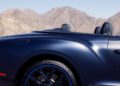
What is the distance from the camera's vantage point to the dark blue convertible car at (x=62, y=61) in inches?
208

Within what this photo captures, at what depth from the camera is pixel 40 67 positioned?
532 cm

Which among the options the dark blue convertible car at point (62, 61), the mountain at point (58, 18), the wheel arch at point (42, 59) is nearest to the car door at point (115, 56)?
the dark blue convertible car at point (62, 61)

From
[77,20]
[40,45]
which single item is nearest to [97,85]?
[40,45]

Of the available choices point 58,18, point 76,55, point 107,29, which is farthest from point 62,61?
point 58,18

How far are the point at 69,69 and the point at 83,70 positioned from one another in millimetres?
186

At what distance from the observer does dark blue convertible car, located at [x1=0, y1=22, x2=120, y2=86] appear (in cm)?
529

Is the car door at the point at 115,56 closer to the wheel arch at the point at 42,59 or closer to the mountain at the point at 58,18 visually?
the wheel arch at the point at 42,59

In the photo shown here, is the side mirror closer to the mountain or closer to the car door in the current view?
the car door

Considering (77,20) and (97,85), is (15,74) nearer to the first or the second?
(97,85)

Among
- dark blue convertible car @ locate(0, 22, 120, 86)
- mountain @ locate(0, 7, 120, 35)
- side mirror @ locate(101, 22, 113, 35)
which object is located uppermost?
mountain @ locate(0, 7, 120, 35)

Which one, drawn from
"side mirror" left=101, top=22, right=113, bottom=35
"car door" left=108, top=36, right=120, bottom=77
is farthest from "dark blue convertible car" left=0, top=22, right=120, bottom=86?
"side mirror" left=101, top=22, right=113, bottom=35

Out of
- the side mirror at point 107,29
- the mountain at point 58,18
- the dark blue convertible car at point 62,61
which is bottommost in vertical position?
the dark blue convertible car at point 62,61

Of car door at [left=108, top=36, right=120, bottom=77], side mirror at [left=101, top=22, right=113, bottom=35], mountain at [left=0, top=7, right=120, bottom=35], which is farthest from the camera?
mountain at [left=0, top=7, right=120, bottom=35]

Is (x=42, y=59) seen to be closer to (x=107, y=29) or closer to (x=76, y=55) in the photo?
(x=76, y=55)
